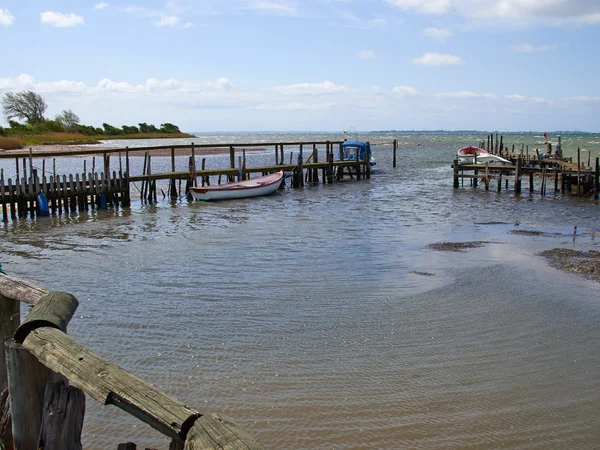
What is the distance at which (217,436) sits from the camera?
7.66 ft

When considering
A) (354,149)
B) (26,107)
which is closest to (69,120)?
(26,107)

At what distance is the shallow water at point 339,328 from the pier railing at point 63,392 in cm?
253

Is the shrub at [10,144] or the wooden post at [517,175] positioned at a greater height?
the shrub at [10,144]

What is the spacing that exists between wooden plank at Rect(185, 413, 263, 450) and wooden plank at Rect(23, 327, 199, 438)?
0.30 feet

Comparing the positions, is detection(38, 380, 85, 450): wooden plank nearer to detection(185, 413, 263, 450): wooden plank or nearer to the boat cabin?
detection(185, 413, 263, 450): wooden plank

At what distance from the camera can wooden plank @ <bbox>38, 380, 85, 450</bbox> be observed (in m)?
3.12

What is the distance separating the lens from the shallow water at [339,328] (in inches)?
249

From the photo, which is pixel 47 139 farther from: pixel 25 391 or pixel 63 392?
pixel 63 392

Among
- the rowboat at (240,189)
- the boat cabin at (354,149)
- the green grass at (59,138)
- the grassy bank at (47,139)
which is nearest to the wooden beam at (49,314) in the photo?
the rowboat at (240,189)

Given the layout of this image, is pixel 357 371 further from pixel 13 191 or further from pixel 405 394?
pixel 13 191

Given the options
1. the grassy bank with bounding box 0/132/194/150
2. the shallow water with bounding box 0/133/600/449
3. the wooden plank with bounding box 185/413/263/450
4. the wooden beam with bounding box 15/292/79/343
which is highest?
the grassy bank with bounding box 0/132/194/150

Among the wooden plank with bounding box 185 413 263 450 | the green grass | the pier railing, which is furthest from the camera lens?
the green grass

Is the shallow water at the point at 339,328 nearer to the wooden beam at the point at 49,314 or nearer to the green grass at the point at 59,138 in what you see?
the wooden beam at the point at 49,314

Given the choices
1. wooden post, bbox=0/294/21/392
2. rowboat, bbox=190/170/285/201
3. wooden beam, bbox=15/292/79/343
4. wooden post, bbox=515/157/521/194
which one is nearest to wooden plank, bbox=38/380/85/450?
wooden beam, bbox=15/292/79/343
